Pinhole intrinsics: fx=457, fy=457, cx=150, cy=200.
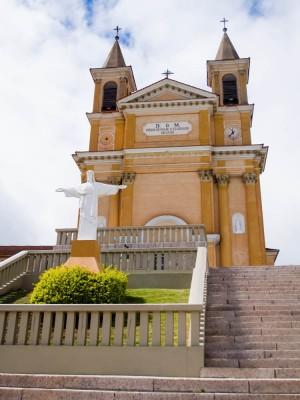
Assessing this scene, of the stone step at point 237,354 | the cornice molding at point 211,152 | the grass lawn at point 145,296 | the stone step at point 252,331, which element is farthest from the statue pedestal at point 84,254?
the cornice molding at point 211,152

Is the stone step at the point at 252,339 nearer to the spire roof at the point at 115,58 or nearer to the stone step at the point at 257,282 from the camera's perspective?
the stone step at the point at 257,282

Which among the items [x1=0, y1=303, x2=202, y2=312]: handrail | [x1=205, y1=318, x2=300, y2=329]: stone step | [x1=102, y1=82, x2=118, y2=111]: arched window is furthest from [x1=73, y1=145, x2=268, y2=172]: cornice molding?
[x1=0, y1=303, x2=202, y2=312]: handrail

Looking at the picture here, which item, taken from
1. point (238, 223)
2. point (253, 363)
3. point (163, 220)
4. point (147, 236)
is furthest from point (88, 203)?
point (238, 223)

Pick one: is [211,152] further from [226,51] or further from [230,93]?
[226,51]

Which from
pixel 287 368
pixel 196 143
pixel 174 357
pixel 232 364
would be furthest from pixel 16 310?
pixel 196 143

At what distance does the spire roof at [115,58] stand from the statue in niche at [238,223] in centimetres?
1469

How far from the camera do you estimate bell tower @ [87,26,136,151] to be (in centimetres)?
2997

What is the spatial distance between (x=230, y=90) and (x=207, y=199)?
911 cm

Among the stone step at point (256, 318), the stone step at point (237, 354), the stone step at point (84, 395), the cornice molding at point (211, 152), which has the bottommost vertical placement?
the stone step at point (84, 395)

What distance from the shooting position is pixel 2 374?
7.50 m

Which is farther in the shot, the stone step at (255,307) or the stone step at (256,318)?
the stone step at (255,307)

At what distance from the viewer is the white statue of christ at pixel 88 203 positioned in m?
13.8

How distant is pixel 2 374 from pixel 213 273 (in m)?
8.51

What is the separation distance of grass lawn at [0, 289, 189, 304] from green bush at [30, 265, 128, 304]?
4.53 ft
